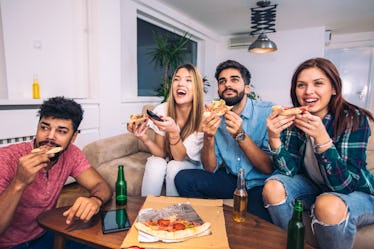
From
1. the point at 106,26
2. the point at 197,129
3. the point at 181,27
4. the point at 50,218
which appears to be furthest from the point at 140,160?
the point at 181,27

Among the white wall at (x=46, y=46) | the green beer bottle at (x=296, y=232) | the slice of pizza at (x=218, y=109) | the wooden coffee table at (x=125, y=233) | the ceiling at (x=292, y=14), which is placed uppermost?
the ceiling at (x=292, y=14)

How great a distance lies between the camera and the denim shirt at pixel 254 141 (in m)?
1.74

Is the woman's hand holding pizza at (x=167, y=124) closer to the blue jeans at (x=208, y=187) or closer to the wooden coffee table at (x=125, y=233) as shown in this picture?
the blue jeans at (x=208, y=187)

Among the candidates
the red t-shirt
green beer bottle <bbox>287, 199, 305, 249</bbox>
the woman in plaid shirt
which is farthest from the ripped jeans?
the red t-shirt

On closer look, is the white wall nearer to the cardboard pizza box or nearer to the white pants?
the white pants

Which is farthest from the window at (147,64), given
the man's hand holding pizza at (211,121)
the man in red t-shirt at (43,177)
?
the man in red t-shirt at (43,177)

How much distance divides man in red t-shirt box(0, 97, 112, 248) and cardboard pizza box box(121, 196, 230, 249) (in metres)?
0.24

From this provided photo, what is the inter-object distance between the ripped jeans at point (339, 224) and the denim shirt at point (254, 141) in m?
0.31

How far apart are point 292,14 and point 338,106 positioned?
3678 mm

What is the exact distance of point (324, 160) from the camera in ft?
4.09

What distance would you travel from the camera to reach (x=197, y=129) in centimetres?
190

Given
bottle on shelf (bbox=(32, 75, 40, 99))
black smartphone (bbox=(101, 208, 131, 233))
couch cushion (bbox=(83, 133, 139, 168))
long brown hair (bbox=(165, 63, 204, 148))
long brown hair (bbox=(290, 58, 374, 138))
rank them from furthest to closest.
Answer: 1. bottle on shelf (bbox=(32, 75, 40, 99))
2. couch cushion (bbox=(83, 133, 139, 168))
3. long brown hair (bbox=(165, 63, 204, 148))
4. long brown hair (bbox=(290, 58, 374, 138))
5. black smartphone (bbox=(101, 208, 131, 233))

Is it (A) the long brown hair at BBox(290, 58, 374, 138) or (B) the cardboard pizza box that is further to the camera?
(A) the long brown hair at BBox(290, 58, 374, 138)

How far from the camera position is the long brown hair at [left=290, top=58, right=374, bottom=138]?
133 cm
